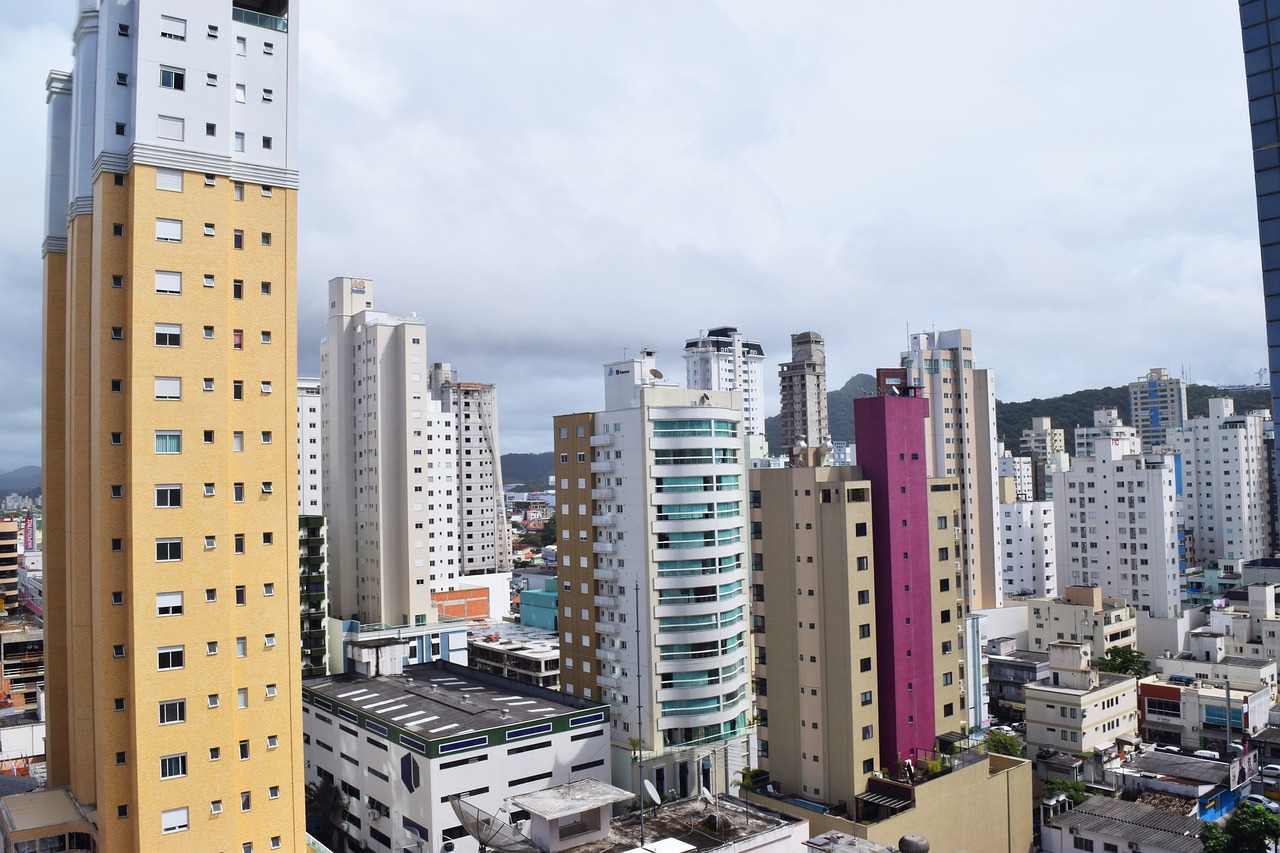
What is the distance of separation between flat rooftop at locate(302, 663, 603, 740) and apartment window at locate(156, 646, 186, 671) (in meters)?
14.1

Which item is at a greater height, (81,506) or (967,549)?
(81,506)

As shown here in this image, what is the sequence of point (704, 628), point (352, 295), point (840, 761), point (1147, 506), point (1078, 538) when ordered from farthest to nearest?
point (1078, 538) < point (1147, 506) < point (352, 295) < point (704, 628) < point (840, 761)

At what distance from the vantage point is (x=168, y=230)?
97.0 ft

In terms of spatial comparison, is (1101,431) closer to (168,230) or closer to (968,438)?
(968,438)

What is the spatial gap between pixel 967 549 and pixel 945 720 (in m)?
45.3

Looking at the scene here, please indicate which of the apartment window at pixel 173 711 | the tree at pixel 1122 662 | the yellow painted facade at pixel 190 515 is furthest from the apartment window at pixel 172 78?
the tree at pixel 1122 662

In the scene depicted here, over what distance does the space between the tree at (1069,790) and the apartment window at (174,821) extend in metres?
41.8

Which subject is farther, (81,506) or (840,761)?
(840,761)

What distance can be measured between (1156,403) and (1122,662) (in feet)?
416

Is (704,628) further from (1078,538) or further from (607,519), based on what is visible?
(1078,538)

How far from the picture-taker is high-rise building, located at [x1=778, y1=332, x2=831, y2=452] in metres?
162

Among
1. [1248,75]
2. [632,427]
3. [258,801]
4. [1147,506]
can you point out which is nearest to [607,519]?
[632,427]

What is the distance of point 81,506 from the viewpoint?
3178 cm

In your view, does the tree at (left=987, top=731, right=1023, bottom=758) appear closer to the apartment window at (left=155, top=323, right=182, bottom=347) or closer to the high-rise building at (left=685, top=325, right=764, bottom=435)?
the apartment window at (left=155, top=323, right=182, bottom=347)
